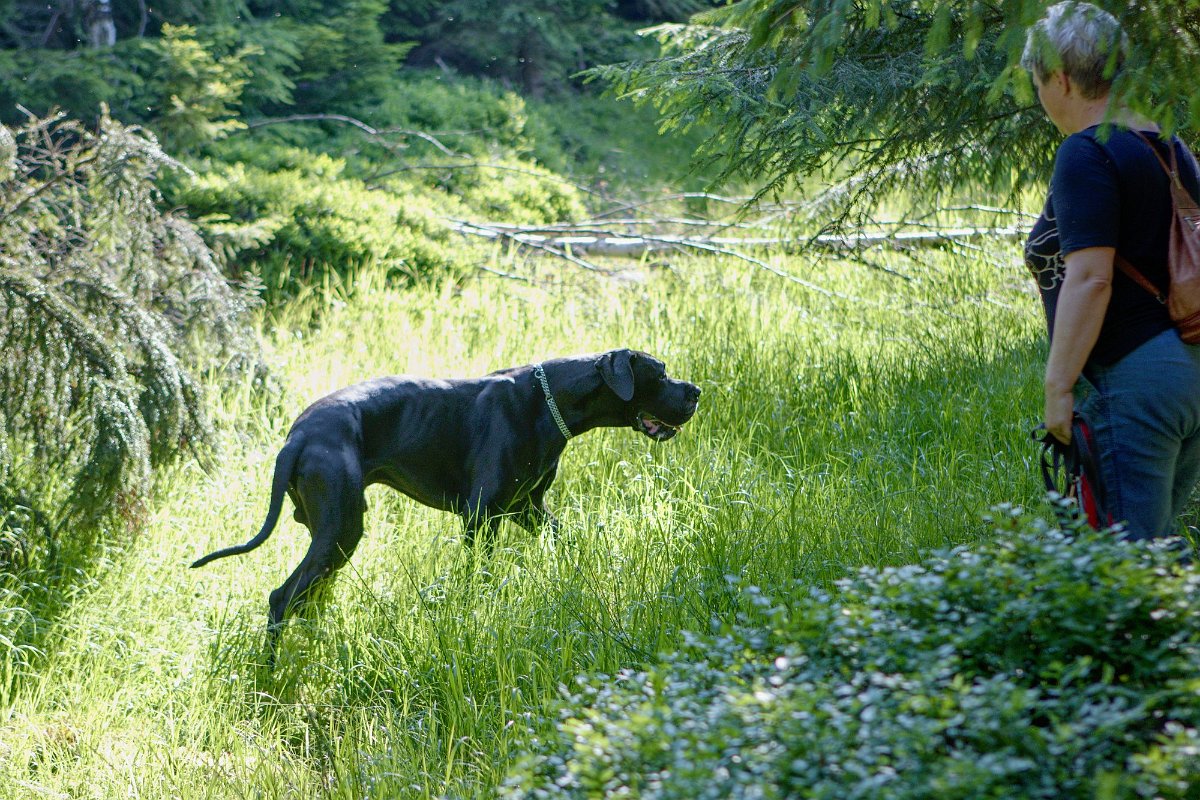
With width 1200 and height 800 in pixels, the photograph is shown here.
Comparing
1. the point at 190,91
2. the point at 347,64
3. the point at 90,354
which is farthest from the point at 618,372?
the point at 347,64

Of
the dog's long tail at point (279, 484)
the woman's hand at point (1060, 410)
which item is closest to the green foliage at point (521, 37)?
the dog's long tail at point (279, 484)

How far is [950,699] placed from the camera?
2.16 metres

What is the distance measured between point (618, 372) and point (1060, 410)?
6.12ft

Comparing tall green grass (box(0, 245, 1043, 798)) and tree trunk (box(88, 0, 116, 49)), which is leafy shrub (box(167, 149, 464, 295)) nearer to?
tall green grass (box(0, 245, 1043, 798))

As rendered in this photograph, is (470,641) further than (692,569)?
No

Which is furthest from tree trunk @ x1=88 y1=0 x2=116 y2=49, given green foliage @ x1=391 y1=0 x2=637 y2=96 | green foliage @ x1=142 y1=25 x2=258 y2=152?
green foliage @ x1=391 y1=0 x2=637 y2=96

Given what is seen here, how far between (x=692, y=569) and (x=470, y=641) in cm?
95

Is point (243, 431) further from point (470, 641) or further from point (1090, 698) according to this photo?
point (1090, 698)

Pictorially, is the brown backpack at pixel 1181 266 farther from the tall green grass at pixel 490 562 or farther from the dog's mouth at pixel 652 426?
the dog's mouth at pixel 652 426

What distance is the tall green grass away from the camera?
3.82 meters

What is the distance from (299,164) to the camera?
429 inches

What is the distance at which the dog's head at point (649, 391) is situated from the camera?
14.9ft

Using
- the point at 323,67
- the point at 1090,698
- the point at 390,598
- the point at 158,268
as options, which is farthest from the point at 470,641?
the point at 323,67

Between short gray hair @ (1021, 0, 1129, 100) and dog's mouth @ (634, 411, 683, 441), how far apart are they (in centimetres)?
216
